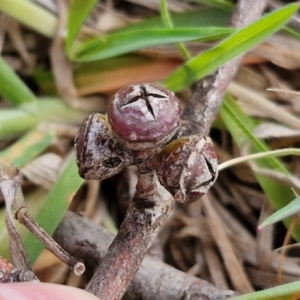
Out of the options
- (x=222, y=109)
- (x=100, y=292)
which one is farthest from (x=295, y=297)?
(x=222, y=109)

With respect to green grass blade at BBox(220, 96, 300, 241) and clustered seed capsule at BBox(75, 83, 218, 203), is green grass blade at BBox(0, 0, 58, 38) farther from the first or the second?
clustered seed capsule at BBox(75, 83, 218, 203)

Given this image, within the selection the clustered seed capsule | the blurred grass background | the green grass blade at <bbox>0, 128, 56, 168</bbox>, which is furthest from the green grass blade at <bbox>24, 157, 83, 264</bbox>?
the clustered seed capsule

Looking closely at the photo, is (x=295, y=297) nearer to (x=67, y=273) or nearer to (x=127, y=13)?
(x=67, y=273)

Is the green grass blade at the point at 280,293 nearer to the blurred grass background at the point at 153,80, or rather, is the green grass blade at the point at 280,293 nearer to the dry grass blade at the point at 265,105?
the blurred grass background at the point at 153,80

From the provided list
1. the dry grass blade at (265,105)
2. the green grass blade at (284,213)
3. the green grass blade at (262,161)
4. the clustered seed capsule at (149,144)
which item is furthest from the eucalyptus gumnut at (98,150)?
the dry grass blade at (265,105)

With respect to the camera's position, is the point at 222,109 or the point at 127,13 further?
the point at 127,13

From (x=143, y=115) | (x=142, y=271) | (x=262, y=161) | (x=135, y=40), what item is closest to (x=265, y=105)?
(x=262, y=161)
